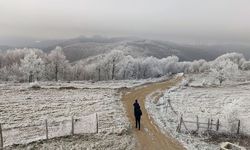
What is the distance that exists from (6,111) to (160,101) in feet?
75.4

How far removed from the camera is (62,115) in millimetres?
38531

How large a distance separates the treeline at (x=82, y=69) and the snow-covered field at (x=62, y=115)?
51.5 metres

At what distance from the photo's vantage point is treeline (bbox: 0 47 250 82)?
4274 inches

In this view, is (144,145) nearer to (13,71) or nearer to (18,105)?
(18,105)

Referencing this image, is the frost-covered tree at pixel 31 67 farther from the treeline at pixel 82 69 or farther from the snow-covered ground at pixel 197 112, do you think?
the snow-covered ground at pixel 197 112

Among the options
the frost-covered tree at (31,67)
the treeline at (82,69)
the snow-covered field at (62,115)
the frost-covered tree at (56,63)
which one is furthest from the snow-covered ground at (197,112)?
the frost-covered tree at (56,63)

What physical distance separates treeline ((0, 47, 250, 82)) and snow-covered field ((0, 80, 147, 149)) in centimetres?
5149

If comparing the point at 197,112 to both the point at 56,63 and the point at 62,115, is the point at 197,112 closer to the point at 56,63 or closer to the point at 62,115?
the point at 62,115

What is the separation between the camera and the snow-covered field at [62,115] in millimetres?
26828

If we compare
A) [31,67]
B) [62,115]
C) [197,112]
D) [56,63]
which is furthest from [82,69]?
[62,115]

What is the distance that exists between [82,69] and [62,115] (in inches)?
4888

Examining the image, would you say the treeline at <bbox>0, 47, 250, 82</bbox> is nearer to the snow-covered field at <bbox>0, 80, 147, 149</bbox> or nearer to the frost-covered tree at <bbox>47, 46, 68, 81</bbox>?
the frost-covered tree at <bbox>47, 46, 68, 81</bbox>

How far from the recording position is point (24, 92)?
2180 inches

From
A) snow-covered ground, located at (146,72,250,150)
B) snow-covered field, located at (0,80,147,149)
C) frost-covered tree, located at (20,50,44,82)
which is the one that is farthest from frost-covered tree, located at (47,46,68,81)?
snow-covered ground, located at (146,72,250,150)
